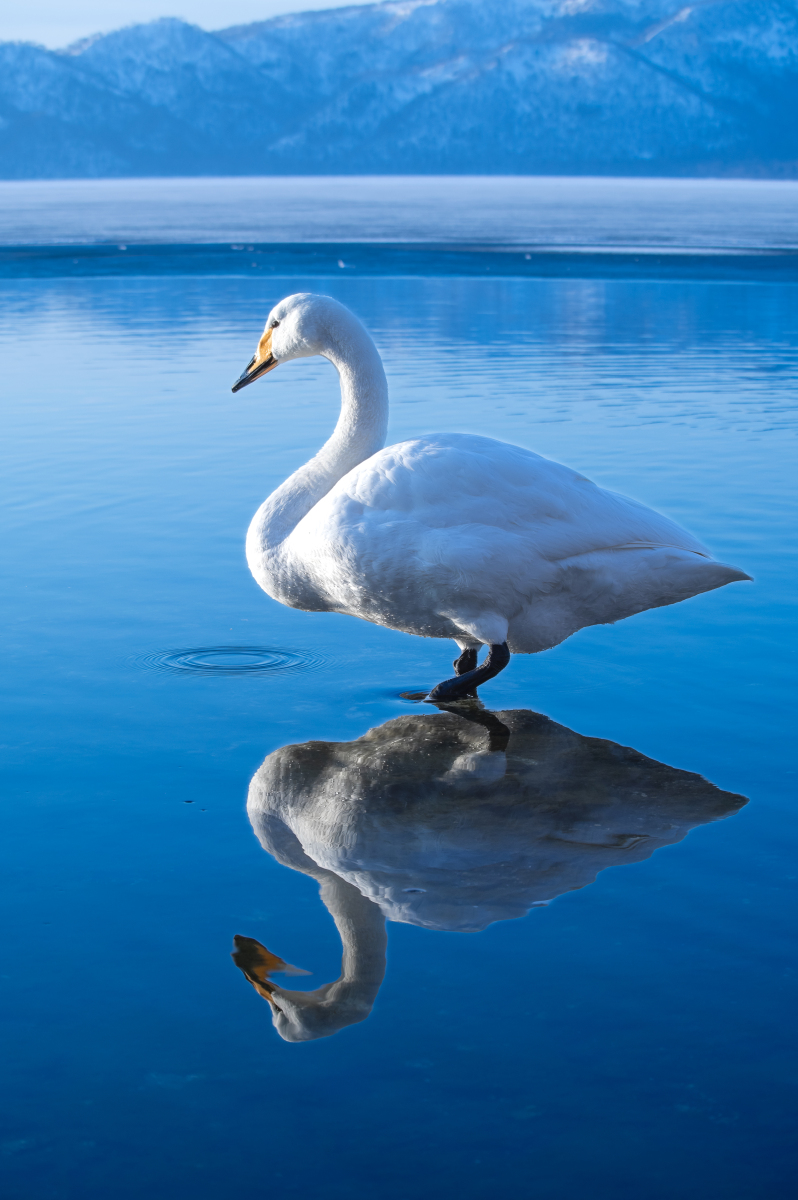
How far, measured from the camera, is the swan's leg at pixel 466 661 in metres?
5.91

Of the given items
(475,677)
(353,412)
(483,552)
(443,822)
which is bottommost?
(443,822)

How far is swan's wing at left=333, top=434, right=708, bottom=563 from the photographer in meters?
5.20

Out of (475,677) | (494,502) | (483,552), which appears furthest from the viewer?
(475,677)

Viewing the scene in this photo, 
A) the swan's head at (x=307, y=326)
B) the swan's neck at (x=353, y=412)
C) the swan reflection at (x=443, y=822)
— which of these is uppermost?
the swan's head at (x=307, y=326)

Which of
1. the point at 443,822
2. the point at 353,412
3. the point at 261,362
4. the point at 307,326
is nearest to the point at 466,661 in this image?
the point at 353,412

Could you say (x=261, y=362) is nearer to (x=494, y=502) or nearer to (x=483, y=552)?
(x=494, y=502)

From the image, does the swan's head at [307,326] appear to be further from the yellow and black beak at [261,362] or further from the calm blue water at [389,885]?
the calm blue water at [389,885]

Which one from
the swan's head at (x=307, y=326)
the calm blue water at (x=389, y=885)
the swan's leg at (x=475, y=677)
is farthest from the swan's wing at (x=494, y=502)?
the swan's head at (x=307, y=326)

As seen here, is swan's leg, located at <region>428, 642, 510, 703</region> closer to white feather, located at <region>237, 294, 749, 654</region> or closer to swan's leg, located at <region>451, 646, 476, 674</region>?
white feather, located at <region>237, 294, 749, 654</region>

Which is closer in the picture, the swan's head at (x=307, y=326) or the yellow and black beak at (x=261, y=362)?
the swan's head at (x=307, y=326)

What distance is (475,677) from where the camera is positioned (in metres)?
5.54

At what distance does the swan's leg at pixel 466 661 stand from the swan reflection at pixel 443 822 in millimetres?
345

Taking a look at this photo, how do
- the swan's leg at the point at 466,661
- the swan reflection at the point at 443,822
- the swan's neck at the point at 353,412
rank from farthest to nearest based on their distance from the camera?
the swan's neck at the point at 353,412 < the swan's leg at the point at 466,661 < the swan reflection at the point at 443,822

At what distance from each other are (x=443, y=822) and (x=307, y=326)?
2766mm
